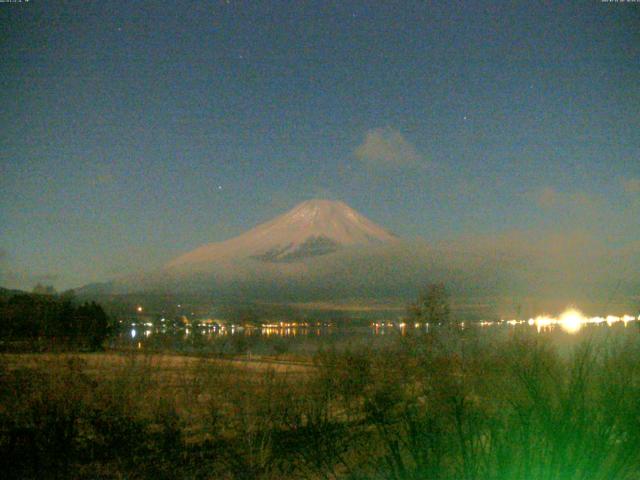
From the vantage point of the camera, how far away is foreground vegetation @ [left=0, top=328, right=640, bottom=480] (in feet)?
14.7

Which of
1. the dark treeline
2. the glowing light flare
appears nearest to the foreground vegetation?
the glowing light flare

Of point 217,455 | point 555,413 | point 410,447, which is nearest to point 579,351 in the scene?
point 555,413

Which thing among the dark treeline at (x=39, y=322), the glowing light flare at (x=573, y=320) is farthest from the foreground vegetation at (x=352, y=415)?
the dark treeline at (x=39, y=322)

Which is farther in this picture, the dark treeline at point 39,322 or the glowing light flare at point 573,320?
the dark treeline at point 39,322

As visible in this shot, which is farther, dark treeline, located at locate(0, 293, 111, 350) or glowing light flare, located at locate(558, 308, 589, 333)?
dark treeline, located at locate(0, 293, 111, 350)

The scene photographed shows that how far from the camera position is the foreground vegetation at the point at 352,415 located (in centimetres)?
448

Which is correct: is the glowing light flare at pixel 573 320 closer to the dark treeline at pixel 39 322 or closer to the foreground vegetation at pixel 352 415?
the foreground vegetation at pixel 352 415

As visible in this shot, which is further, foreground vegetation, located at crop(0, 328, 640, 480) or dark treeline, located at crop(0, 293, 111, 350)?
dark treeline, located at crop(0, 293, 111, 350)

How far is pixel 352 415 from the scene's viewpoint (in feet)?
35.9

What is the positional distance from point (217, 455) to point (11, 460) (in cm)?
250

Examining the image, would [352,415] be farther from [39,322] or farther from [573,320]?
[39,322]

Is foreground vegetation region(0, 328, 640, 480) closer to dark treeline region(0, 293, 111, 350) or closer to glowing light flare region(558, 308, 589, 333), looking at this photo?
glowing light flare region(558, 308, 589, 333)

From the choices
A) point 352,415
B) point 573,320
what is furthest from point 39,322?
point 573,320

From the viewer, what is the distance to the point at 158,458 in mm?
8508
